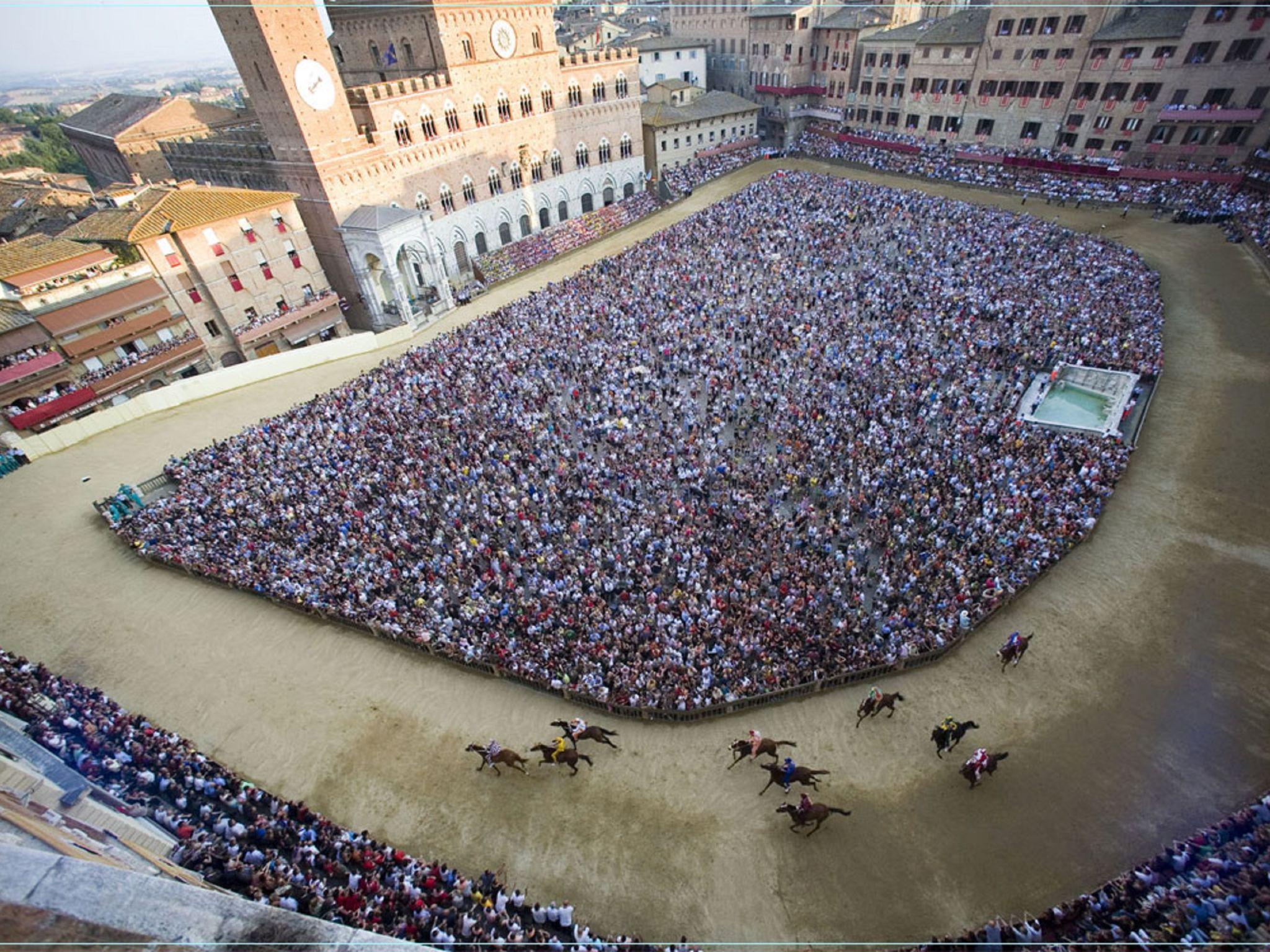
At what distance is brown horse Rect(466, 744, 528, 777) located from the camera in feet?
43.4

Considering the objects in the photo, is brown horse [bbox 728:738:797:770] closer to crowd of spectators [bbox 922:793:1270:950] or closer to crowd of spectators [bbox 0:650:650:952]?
crowd of spectators [bbox 922:793:1270:950]

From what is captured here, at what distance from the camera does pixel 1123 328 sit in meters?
26.3

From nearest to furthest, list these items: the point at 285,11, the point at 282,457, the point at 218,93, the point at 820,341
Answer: the point at 282,457 < the point at 820,341 < the point at 285,11 < the point at 218,93

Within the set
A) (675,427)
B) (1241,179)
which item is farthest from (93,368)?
(1241,179)

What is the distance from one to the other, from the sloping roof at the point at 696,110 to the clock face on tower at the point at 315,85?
1098 inches

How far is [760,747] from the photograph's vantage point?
42.5 ft

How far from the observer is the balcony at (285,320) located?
33969 millimetres

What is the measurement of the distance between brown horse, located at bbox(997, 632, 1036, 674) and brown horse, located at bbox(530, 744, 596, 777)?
35.3 ft

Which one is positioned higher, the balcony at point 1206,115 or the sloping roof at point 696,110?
the sloping roof at point 696,110

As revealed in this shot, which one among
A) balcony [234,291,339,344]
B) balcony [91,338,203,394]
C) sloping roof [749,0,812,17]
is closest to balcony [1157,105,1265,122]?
sloping roof [749,0,812,17]

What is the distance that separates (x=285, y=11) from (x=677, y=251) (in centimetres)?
2540

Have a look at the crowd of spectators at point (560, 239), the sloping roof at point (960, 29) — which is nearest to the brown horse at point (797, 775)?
the crowd of spectators at point (560, 239)

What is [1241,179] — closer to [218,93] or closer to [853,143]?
[853,143]

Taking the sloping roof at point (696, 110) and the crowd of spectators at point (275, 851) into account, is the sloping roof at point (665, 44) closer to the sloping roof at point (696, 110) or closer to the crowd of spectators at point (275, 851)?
the sloping roof at point (696, 110)
